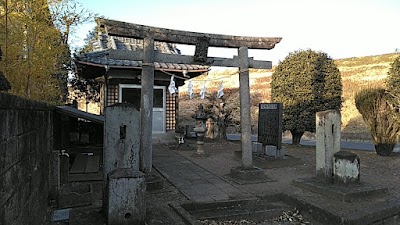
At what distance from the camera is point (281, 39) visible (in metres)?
8.27

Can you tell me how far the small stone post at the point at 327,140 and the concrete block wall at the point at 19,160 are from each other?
234 inches

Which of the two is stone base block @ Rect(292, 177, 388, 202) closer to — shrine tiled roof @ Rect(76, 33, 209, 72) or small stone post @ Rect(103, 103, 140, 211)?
small stone post @ Rect(103, 103, 140, 211)

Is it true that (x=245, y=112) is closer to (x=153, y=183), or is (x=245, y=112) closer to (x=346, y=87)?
(x=153, y=183)

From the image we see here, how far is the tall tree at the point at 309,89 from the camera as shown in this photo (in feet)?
43.0

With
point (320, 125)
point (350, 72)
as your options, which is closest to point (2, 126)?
point (320, 125)

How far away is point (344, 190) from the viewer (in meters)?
5.68

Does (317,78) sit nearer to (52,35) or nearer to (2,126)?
(52,35)

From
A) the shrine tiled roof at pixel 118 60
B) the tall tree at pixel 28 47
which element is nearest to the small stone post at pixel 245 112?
the shrine tiled roof at pixel 118 60

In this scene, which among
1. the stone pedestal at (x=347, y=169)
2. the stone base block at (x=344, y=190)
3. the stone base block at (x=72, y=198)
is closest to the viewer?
the stone base block at (x=72, y=198)

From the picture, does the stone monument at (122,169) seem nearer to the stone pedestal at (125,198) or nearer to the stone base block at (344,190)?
the stone pedestal at (125,198)

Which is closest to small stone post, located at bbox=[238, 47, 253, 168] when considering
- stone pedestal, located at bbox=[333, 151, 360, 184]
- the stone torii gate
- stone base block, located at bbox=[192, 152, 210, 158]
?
the stone torii gate

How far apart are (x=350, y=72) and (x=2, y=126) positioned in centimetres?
3815

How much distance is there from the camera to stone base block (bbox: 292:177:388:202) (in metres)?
5.52

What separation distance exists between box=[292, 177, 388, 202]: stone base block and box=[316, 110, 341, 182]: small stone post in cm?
35
